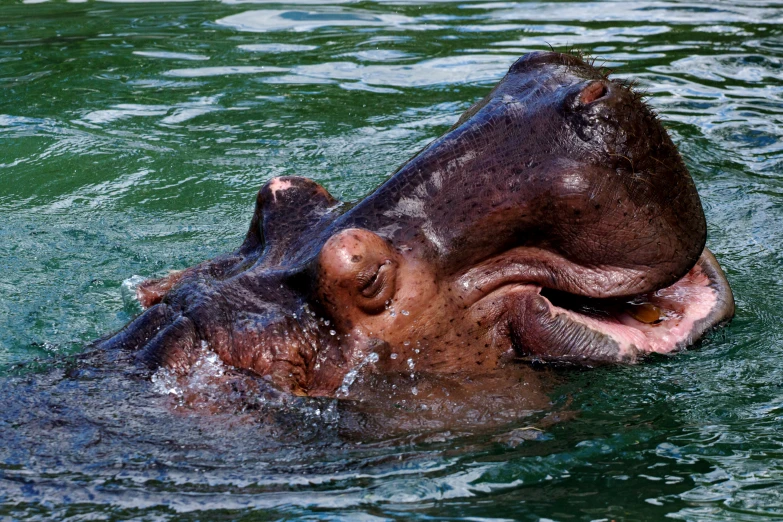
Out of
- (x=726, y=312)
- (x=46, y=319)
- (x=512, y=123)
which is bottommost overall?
(x=46, y=319)

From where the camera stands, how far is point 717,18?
12.0 metres

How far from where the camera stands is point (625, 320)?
13.9 ft

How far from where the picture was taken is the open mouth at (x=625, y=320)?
13.1ft

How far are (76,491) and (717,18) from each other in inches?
402

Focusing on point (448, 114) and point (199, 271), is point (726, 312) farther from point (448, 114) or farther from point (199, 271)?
point (448, 114)

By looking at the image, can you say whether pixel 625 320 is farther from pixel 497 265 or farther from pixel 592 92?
pixel 592 92

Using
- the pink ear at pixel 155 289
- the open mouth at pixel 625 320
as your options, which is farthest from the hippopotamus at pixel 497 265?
Result: the pink ear at pixel 155 289

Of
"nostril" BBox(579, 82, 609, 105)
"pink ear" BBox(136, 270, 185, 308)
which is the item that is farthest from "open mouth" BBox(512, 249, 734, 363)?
"pink ear" BBox(136, 270, 185, 308)

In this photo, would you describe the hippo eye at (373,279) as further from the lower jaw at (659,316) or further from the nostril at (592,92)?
the nostril at (592,92)

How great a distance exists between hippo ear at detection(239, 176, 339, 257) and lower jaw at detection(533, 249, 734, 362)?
3.45ft

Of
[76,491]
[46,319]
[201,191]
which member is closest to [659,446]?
[76,491]

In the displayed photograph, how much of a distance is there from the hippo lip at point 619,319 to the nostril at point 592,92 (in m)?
0.73

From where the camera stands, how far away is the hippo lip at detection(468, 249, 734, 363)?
398cm

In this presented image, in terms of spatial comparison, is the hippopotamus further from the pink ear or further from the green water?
the pink ear
